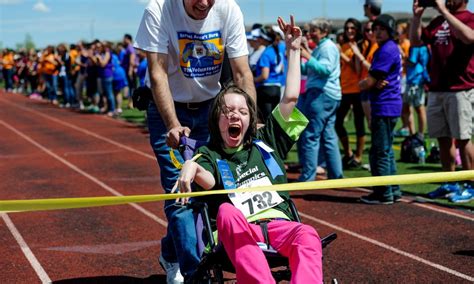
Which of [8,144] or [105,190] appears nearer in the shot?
[105,190]

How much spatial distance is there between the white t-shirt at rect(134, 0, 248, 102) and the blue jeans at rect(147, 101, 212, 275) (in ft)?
0.45

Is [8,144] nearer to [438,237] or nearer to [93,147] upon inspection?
[93,147]

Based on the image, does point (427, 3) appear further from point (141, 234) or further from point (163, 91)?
point (163, 91)

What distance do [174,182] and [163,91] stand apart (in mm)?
649

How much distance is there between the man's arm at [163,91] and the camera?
4523 millimetres

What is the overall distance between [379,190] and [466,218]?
1139 millimetres

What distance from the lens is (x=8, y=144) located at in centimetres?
1552

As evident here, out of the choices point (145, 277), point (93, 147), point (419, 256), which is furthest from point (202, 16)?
point (93, 147)

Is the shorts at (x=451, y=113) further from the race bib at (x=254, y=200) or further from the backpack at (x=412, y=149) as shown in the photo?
the race bib at (x=254, y=200)

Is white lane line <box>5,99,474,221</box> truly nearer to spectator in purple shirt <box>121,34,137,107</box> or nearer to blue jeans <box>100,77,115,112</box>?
blue jeans <box>100,77,115,112</box>

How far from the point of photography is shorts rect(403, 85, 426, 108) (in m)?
13.2

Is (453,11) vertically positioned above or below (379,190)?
above

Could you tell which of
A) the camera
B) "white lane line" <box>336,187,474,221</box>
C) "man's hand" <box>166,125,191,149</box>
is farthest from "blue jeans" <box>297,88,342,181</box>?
"man's hand" <box>166,125,191,149</box>

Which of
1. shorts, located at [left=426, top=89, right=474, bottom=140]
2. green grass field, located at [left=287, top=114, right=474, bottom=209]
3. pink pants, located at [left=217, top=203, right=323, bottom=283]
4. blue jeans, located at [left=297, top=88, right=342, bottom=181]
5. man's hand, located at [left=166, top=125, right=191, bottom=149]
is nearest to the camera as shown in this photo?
pink pants, located at [left=217, top=203, right=323, bottom=283]
